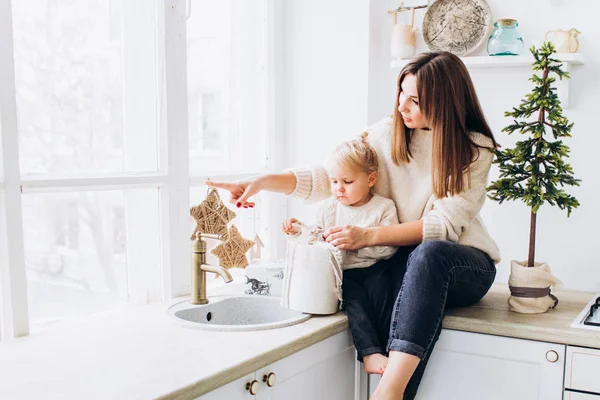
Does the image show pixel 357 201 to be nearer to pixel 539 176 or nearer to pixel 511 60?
pixel 539 176

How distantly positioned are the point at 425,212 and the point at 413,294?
37cm

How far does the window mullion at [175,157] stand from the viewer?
202 cm

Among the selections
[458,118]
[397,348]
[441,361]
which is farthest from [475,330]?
[458,118]

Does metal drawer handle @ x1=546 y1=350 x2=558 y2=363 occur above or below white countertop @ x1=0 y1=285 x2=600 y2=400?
below

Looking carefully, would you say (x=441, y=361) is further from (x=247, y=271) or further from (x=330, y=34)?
(x=330, y=34)

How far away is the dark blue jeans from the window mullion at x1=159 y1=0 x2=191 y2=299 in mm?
537

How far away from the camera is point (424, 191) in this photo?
199cm

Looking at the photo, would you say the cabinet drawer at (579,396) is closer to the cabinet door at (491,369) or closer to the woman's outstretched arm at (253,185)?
the cabinet door at (491,369)

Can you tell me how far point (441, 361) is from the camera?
1.82 metres

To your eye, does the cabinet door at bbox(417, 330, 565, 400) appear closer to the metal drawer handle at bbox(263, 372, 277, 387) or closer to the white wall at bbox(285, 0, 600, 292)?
the metal drawer handle at bbox(263, 372, 277, 387)

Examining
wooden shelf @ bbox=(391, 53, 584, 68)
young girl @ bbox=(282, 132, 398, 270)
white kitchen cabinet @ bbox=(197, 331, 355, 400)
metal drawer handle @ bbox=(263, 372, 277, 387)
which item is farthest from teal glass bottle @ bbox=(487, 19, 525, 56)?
metal drawer handle @ bbox=(263, 372, 277, 387)

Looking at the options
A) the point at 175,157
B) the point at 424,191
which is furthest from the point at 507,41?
the point at 175,157

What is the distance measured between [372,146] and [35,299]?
1068 mm

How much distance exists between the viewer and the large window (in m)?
1.66
